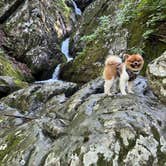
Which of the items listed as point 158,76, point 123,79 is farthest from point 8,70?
point 158,76

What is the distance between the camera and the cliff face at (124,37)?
10.6 meters

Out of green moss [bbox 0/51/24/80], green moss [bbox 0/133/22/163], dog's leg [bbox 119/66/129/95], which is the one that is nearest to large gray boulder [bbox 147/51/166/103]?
dog's leg [bbox 119/66/129/95]

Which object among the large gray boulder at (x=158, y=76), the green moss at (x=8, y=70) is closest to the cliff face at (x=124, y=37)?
the green moss at (x=8, y=70)

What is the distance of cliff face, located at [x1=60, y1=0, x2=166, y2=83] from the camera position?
1062 centimetres

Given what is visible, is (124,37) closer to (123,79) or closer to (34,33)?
(123,79)

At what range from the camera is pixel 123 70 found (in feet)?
22.9

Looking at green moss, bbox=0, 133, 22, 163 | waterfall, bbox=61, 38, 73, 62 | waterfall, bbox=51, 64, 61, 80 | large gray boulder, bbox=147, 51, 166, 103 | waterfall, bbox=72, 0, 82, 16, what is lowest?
green moss, bbox=0, 133, 22, 163

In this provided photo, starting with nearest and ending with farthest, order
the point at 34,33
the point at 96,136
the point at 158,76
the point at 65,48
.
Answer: the point at 96,136
the point at 158,76
the point at 34,33
the point at 65,48

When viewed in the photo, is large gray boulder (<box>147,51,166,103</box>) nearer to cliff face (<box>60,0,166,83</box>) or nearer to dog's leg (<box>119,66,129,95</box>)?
dog's leg (<box>119,66,129,95</box>)

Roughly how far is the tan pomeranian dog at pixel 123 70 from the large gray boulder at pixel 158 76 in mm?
305

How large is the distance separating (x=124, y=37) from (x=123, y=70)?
5267 millimetres

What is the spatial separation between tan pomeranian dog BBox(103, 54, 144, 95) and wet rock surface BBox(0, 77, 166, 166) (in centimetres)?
25

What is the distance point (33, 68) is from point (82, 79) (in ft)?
12.6

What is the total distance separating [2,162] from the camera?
20.4 feet
